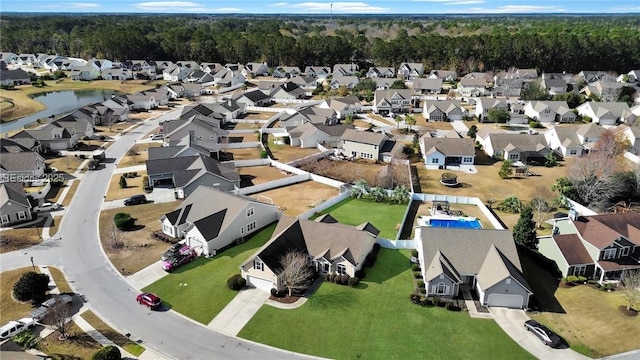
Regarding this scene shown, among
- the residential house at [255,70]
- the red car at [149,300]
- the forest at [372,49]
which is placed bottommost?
the red car at [149,300]

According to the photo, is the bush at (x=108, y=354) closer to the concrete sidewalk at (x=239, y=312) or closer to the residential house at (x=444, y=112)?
the concrete sidewalk at (x=239, y=312)

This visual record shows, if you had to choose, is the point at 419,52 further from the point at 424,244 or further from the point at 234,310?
the point at 234,310

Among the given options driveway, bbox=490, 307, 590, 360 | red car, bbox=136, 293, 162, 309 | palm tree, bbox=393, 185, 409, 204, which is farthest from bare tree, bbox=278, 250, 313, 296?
palm tree, bbox=393, 185, 409, 204

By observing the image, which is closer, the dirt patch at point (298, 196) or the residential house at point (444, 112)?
the dirt patch at point (298, 196)

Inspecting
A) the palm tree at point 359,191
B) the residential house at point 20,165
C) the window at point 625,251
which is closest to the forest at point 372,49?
the palm tree at point 359,191

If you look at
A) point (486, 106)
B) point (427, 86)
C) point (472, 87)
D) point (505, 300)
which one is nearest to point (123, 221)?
point (505, 300)

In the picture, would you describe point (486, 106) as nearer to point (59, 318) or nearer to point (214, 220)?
point (214, 220)
